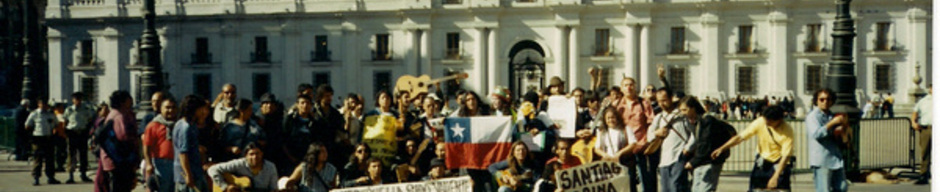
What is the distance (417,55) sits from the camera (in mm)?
58344

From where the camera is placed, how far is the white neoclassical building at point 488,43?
2119 inches

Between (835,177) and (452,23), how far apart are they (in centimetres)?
4696

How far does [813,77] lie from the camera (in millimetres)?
54406

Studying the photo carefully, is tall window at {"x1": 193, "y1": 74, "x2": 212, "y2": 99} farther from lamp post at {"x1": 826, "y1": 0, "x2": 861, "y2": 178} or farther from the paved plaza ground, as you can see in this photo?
lamp post at {"x1": 826, "y1": 0, "x2": 861, "y2": 178}

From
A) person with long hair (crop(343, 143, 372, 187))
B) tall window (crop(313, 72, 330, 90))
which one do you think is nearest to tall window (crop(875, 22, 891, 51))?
tall window (crop(313, 72, 330, 90))

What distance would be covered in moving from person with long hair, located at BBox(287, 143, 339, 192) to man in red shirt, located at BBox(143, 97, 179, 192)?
1203mm

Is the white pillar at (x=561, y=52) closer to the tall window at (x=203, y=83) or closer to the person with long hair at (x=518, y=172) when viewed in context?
the tall window at (x=203, y=83)

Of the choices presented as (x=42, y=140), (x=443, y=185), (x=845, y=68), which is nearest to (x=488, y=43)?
(x=42, y=140)

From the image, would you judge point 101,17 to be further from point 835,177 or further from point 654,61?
point 835,177

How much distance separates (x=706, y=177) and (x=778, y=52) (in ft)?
144

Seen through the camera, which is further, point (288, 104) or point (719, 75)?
point (288, 104)

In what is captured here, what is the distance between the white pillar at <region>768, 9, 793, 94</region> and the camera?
53.9 meters

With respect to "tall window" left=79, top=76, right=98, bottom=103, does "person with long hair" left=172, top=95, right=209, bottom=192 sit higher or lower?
lower

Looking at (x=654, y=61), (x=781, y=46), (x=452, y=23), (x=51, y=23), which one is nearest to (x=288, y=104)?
(x=452, y=23)
